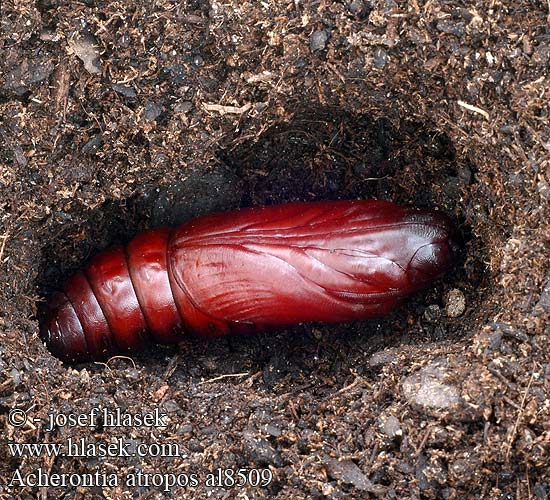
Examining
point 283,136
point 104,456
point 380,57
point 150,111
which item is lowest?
point 104,456

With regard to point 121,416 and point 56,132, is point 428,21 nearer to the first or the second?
point 56,132

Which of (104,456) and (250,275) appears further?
(250,275)

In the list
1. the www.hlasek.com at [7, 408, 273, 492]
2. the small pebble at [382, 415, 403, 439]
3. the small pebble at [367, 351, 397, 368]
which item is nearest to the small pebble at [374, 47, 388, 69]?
the small pebble at [367, 351, 397, 368]

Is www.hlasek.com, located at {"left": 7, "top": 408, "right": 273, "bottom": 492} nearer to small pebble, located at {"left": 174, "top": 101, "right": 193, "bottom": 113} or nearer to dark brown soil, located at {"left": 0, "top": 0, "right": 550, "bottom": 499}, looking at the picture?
dark brown soil, located at {"left": 0, "top": 0, "right": 550, "bottom": 499}

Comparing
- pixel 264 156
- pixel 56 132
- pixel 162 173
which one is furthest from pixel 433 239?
pixel 56 132

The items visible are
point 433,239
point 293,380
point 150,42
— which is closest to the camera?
point 150,42

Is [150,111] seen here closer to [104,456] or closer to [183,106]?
[183,106]

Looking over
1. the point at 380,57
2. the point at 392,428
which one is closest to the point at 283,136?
the point at 380,57
